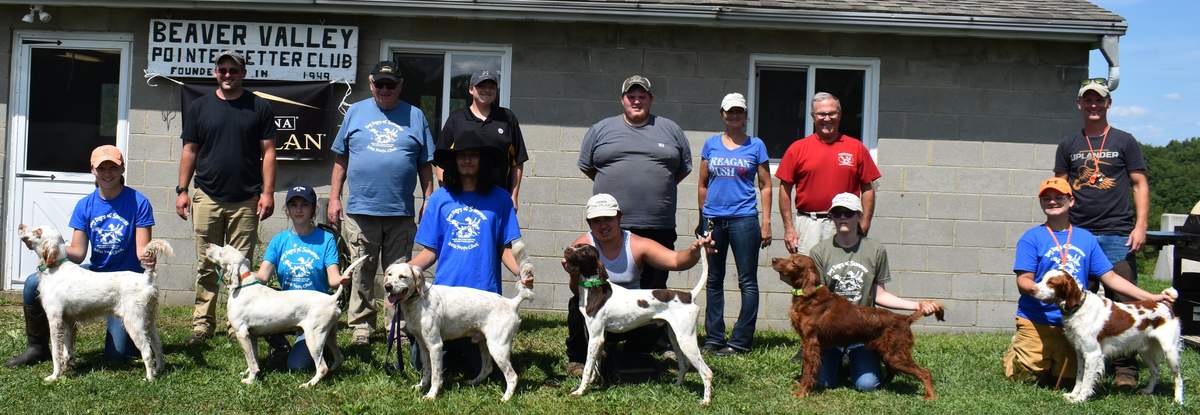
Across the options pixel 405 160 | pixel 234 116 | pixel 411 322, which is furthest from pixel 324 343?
pixel 234 116

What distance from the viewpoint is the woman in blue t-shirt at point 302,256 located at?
19.2 feet

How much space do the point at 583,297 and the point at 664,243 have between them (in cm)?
122

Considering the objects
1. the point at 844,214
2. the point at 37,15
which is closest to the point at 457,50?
the point at 37,15

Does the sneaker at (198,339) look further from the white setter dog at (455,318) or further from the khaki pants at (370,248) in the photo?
the white setter dog at (455,318)

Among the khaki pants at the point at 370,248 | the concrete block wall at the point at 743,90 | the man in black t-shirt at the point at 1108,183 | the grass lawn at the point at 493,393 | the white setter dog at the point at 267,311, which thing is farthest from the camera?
the concrete block wall at the point at 743,90

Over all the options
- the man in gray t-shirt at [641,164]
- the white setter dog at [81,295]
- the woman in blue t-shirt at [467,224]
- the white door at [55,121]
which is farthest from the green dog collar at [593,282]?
the white door at [55,121]

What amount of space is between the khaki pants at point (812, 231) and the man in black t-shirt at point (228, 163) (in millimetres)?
3405

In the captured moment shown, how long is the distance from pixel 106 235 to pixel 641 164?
10.4ft

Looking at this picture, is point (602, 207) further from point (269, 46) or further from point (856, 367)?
point (269, 46)

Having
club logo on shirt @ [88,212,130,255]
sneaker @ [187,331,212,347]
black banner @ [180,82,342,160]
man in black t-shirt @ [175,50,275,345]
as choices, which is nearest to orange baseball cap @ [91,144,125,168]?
club logo on shirt @ [88,212,130,255]

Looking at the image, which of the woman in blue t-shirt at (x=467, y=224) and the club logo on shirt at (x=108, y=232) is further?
the club logo on shirt at (x=108, y=232)

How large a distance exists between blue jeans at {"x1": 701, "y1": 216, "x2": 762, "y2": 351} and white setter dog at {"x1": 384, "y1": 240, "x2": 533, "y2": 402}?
1756 millimetres

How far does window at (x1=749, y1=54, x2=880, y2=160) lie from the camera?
27.4ft

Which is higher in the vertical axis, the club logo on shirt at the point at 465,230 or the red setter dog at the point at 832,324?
the club logo on shirt at the point at 465,230
